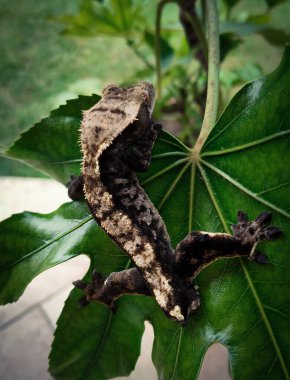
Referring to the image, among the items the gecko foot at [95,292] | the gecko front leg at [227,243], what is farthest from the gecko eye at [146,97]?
the gecko foot at [95,292]

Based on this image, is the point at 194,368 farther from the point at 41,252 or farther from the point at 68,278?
the point at 68,278

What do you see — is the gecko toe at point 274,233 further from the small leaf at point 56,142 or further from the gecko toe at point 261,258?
the small leaf at point 56,142

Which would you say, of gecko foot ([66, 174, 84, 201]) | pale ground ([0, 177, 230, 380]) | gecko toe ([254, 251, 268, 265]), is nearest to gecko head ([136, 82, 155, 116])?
gecko foot ([66, 174, 84, 201])

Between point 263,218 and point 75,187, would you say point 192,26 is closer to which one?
point 75,187

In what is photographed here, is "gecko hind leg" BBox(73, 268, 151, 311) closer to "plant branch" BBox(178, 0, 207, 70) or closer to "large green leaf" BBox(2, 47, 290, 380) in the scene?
"large green leaf" BBox(2, 47, 290, 380)

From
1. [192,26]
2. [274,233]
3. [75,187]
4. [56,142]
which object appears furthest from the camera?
[192,26]

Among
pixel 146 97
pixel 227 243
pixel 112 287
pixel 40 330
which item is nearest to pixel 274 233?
pixel 227 243
